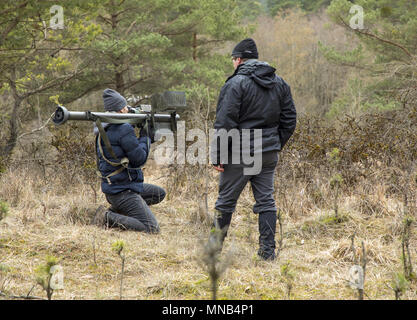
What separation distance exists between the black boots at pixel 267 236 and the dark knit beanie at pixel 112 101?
1.89 m

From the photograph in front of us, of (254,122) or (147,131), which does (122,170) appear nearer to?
(147,131)

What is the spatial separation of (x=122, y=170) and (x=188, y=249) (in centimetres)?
115

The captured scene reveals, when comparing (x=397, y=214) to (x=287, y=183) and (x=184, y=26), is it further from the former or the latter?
(x=184, y=26)

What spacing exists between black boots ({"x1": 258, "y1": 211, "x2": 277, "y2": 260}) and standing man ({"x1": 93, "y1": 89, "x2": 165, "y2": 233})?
51.2 inches

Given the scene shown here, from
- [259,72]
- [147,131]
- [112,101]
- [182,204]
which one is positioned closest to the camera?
[259,72]

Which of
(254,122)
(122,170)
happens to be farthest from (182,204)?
(254,122)

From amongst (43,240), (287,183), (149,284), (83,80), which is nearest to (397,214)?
(287,183)

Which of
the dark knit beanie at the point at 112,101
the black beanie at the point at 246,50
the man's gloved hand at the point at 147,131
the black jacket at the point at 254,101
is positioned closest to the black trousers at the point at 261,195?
the black jacket at the point at 254,101

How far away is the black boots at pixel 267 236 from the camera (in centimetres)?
393

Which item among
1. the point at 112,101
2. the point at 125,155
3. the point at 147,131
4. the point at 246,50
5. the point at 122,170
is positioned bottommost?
the point at 122,170

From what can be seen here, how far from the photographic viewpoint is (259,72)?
12.6ft

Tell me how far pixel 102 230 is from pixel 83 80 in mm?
8725

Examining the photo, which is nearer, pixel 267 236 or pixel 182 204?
pixel 267 236

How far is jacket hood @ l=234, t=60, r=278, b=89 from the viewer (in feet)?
12.5
